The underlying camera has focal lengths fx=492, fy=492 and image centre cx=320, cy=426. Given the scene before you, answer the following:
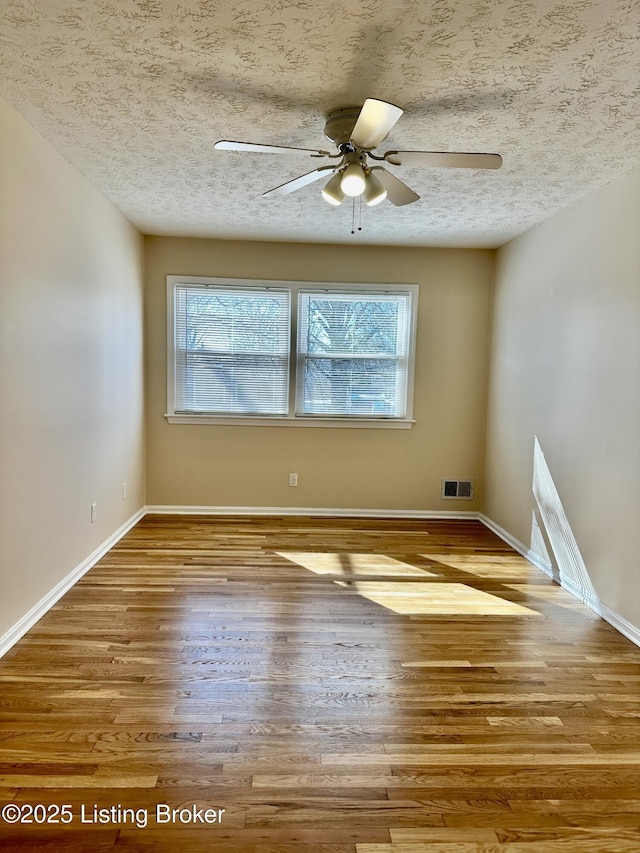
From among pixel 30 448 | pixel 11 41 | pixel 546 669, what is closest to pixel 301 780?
pixel 546 669

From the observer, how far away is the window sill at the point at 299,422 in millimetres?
4578

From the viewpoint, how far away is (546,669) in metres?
2.29

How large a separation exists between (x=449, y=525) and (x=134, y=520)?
284cm

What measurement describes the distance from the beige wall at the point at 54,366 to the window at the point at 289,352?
2.23ft

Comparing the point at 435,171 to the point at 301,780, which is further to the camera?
the point at 435,171

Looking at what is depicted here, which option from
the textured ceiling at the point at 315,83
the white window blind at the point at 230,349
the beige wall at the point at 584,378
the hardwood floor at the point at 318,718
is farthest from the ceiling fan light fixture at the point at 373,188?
the white window blind at the point at 230,349

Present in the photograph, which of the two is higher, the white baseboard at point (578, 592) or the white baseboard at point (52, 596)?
the white baseboard at point (52, 596)

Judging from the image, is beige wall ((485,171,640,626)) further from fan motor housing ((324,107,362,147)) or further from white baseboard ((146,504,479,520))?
fan motor housing ((324,107,362,147))

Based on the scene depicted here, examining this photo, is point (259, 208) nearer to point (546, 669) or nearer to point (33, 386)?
point (33, 386)

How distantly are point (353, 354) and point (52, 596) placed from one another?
10.0ft

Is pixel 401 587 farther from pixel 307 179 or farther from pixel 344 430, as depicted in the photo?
pixel 307 179

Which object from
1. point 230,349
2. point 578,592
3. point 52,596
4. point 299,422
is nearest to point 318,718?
point 52,596

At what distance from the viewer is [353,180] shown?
7.09 feet

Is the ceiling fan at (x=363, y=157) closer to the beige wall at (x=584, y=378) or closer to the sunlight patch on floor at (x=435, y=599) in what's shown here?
the beige wall at (x=584, y=378)
